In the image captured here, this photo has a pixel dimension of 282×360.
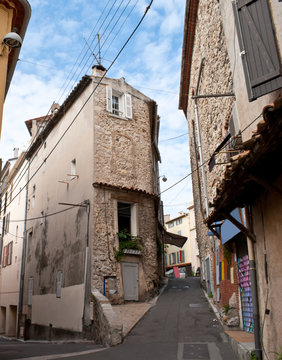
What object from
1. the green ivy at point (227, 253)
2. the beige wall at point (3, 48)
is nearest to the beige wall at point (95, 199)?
the green ivy at point (227, 253)

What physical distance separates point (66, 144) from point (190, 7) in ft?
29.3

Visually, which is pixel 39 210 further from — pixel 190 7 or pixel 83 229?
pixel 190 7

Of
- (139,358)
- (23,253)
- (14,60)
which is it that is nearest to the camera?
(139,358)

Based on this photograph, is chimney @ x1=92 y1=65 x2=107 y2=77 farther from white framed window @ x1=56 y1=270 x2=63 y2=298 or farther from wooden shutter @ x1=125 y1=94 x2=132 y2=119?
white framed window @ x1=56 y1=270 x2=63 y2=298

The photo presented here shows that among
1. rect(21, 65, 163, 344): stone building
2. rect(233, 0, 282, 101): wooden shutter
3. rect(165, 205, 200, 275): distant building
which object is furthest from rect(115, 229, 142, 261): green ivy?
rect(165, 205, 200, 275): distant building

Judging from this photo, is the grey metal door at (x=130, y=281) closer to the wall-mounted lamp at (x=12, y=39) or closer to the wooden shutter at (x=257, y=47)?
the wall-mounted lamp at (x=12, y=39)

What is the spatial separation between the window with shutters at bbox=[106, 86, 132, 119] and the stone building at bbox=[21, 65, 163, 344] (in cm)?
5

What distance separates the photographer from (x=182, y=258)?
4531 centimetres

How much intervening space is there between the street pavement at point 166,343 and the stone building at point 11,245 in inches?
496

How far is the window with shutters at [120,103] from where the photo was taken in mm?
16656

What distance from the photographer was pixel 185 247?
4509 cm

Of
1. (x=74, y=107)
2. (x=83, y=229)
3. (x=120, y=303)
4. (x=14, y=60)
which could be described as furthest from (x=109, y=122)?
(x=120, y=303)

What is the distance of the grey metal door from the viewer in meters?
13.6

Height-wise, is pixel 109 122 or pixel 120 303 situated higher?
pixel 109 122
